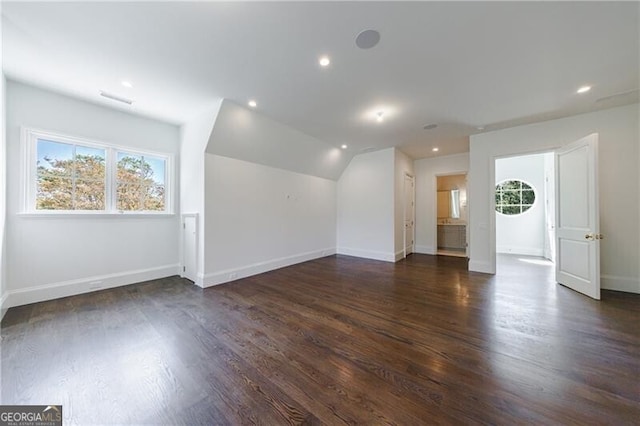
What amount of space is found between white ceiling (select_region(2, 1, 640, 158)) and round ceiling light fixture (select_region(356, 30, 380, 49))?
59mm

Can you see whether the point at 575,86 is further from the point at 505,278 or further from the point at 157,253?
the point at 157,253

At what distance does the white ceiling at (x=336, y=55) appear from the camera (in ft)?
5.97

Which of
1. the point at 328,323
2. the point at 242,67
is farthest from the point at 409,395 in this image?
the point at 242,67

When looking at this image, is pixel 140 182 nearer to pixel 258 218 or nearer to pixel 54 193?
pixel 54 193

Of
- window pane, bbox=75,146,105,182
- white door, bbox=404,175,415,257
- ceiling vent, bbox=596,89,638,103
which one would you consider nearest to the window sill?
window pane, bbox=75,146,105,182

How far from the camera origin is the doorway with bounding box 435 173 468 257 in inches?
270

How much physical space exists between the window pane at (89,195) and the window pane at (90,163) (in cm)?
9

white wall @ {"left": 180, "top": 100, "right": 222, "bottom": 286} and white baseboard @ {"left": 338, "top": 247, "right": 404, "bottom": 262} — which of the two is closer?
white wall @ {"left": 180, "top": 100, "right": 222, "bottom": 286}

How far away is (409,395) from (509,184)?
770 cm

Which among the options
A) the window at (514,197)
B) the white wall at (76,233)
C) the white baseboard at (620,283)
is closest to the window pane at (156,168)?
the white wall at (76,233)

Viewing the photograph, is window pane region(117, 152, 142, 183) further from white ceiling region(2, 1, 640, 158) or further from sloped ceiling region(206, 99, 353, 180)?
sloped ceiling region(206, 99, 353, 180)

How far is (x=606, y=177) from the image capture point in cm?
356

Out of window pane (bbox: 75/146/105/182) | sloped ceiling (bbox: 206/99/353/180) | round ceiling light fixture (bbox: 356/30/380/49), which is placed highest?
round ceiling light fixture (bbox: 356/30/380/49)

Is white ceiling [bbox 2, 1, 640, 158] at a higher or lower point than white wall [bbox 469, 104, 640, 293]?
higher
